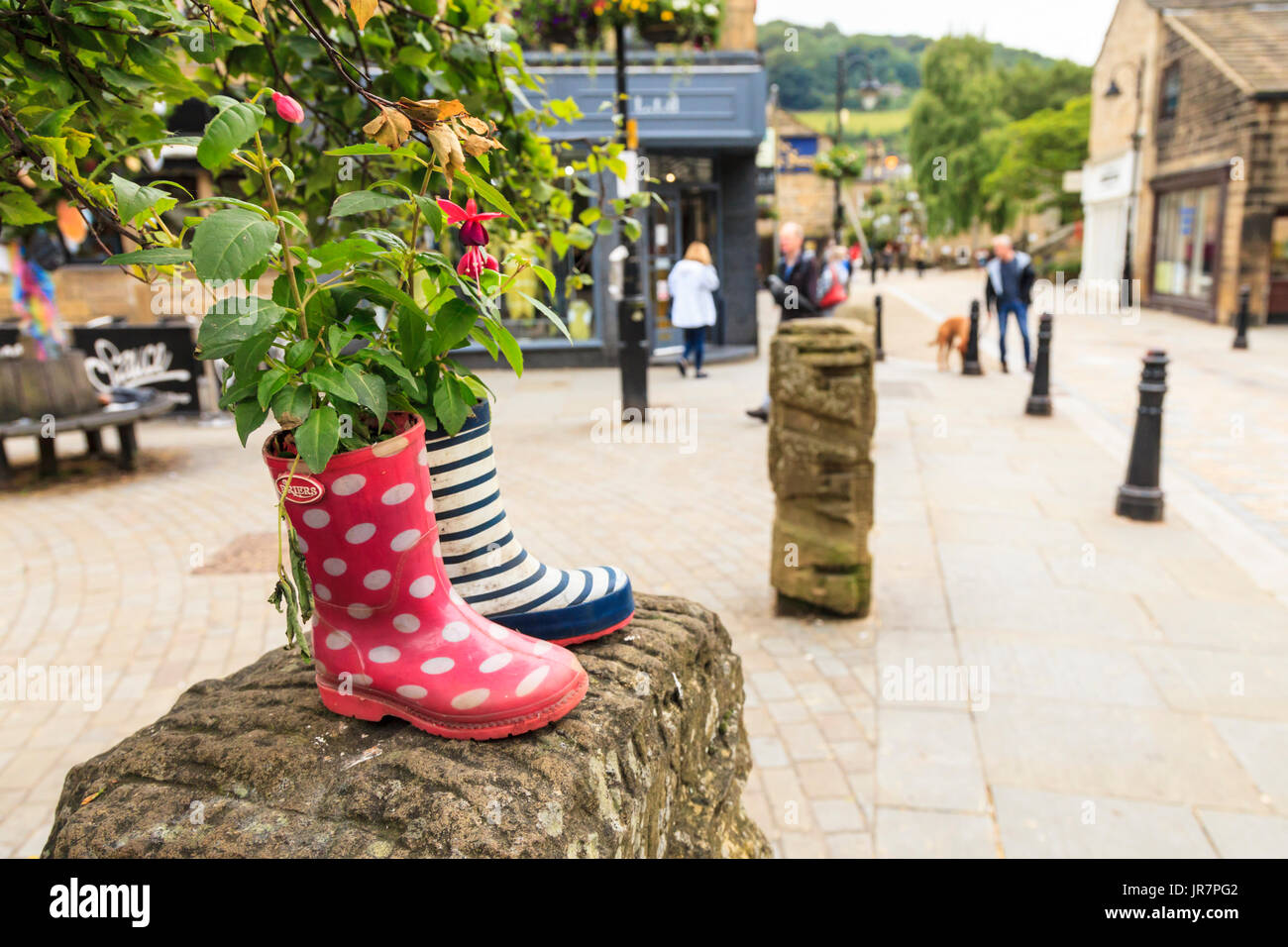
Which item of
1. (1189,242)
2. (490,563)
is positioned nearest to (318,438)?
(490,563)

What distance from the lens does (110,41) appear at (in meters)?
1.44

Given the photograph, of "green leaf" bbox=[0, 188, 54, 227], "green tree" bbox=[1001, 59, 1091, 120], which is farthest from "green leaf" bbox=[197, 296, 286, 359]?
"green tree" bbox=[1001, 59, 1091, 120]

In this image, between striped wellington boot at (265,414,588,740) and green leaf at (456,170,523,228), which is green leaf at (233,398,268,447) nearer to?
striped wellington boot at (265,414,588,740)

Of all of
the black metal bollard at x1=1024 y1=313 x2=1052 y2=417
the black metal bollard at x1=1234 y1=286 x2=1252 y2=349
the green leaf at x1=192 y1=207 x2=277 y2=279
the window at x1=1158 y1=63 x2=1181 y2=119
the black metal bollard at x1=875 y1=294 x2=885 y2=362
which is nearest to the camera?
the green leaf at x1=192 y1=207 x2=277 y2=279

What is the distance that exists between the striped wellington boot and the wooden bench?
6924 millimetres

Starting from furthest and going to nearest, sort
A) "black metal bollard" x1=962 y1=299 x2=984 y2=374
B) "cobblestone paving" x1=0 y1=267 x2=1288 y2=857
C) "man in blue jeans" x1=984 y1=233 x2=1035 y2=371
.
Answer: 1. "black metal bollard" x1=962 y1=299 x2=984 y2=374
2. "man in blue jeans" x1=984 y1=233 x2=1035 y2=371
3. "cobblestone paving" x1=0 y1=267 x2=1288 y2=857

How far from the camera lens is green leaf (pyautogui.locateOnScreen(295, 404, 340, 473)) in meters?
1.22

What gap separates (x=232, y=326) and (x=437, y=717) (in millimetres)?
673

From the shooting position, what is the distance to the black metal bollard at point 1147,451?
5.98 metres

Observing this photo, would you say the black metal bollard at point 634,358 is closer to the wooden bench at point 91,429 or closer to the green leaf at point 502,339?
the wooden bench at point 91,429

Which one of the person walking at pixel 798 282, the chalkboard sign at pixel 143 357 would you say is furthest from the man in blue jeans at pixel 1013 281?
the chalkboard sign at pixel 143 357

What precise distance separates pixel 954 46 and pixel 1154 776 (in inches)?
2484

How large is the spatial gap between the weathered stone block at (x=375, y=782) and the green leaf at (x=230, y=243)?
0.78 metres

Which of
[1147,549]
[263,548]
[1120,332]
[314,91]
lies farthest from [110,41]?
[1120,332]
